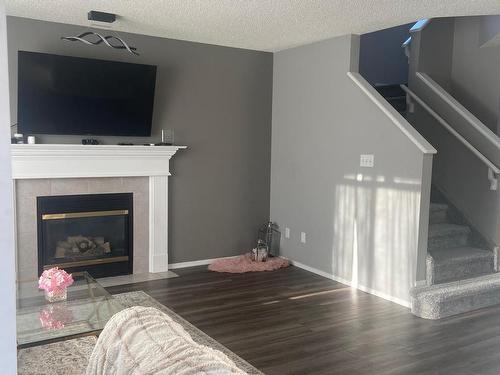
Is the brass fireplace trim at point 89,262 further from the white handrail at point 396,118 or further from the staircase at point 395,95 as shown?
the staircase at point 395,95

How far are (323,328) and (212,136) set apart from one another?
2623 mm

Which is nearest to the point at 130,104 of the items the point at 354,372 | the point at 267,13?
the point at 267,13

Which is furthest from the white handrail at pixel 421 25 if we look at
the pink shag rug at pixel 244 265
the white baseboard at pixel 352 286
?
the pink shag rug at pixel 244 265

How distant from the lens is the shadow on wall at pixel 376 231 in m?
4.15

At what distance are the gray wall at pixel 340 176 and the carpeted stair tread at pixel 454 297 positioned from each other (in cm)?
24

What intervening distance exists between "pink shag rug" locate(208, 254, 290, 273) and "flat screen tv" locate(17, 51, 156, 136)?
1.65m

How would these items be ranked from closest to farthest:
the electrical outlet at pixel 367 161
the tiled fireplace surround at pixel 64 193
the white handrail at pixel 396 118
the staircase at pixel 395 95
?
the white handrail at pixel 396 118, the tiled fireplace surround at pixel 64 193, the electrical outlet at pixel 367 161, the staircase at pixel 395 95

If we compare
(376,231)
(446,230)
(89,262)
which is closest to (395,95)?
(446,230)

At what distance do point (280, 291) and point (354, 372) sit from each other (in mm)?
1643

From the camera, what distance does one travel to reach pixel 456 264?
14.4ft

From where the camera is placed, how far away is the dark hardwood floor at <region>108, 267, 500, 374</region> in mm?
3041

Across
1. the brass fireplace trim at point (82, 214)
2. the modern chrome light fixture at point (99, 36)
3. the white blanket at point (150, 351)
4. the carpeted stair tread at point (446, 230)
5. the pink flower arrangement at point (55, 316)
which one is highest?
the modern chrome light fixture at point (99, 36)

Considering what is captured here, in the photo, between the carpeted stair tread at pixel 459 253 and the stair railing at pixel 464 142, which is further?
the stair railing at pixel 464 142

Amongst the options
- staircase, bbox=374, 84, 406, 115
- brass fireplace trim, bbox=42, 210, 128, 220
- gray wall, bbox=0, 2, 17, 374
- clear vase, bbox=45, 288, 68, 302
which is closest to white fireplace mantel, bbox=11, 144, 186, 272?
brass fireplace trim, bbox=42, 210, 128, 220
